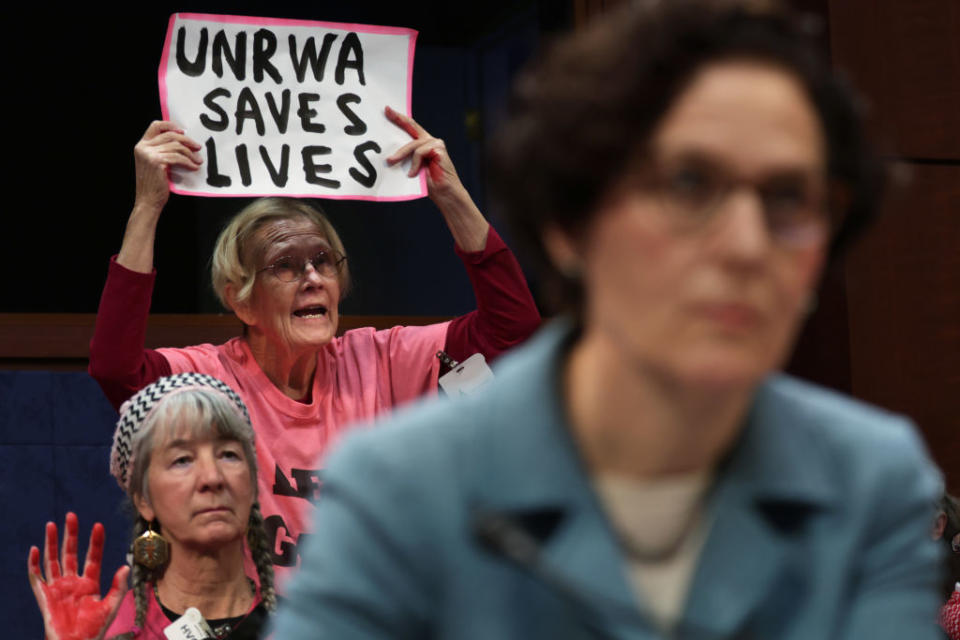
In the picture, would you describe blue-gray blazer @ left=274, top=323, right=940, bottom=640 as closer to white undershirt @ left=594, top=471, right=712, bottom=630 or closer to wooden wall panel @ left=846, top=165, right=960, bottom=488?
white undershirt @ left=594, top=471, right=712, bottom=630

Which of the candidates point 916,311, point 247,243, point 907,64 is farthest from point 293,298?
point 907,64

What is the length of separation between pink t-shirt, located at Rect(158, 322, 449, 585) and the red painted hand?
0.39 metres

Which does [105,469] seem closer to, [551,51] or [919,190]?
[919,190]

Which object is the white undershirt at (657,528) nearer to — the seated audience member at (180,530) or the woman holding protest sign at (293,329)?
the seated audience member at (180,530)

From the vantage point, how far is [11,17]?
4465mm

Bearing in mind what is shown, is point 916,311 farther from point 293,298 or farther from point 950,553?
point 293,298

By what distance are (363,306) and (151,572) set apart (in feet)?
6.38

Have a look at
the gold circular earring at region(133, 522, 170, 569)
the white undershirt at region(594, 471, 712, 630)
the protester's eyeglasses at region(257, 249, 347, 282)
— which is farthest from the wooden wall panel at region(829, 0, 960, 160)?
the white undershirt at region(594, 471, 712, 630)

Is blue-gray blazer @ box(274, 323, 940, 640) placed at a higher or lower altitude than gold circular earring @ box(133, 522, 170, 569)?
higher

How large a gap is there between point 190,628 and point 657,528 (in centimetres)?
193

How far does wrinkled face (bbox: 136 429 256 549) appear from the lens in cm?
296

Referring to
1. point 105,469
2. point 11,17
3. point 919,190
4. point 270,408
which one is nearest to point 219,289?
point 270,408

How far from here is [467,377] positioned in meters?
3.54

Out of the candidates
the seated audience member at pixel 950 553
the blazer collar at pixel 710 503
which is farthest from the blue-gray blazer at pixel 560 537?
the seated audience member at pixel 950 553
